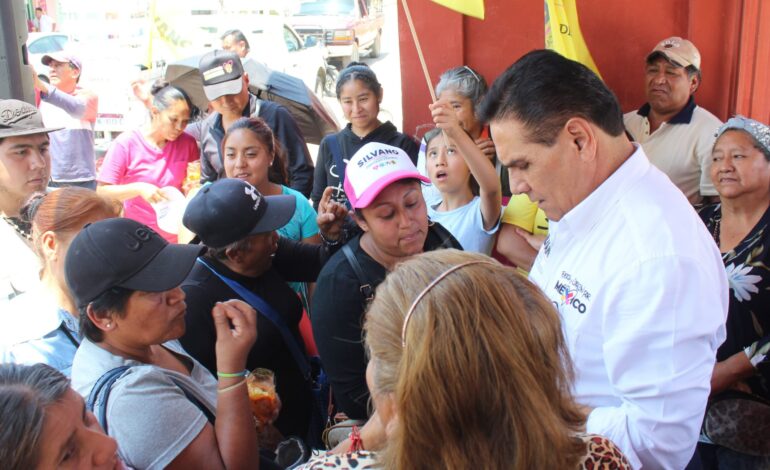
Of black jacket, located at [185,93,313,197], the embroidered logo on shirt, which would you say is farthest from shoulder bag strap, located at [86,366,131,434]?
black jacket, located at [185,93,313,197]

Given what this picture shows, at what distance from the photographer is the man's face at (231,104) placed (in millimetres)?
4559

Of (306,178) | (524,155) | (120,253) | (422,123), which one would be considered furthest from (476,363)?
(422,123)

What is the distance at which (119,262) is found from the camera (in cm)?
189

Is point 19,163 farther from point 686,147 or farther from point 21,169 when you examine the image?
point 686,147

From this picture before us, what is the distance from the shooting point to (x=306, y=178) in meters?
4.70

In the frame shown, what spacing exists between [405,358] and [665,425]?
0.72 m

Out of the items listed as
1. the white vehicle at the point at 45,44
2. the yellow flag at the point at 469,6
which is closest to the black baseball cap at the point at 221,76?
the yellow flag at the point at 469,6

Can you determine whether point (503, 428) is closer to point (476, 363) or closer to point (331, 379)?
point (476, 363)

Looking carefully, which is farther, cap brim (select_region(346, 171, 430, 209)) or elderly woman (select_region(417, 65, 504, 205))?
elderly woman (select_region(417, 65, 504, 205))

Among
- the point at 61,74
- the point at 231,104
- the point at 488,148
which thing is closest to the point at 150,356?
the point at 488,148

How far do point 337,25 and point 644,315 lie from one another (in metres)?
15.0

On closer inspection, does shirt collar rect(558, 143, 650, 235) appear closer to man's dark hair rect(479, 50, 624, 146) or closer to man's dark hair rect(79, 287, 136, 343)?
man's dark hair rect(479, 50, 624, 146)

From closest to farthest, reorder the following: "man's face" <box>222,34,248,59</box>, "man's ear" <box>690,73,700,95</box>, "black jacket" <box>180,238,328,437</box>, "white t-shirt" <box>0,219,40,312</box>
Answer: "black jacket" <box>180,238,328,437</box> < "white t-shirt" <box>0,219,40,312</box> < "man's ear" <box>690,73,700,95</box> < "man's face" <box>222,34,248,59</box>

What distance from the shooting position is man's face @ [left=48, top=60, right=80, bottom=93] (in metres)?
6.21
